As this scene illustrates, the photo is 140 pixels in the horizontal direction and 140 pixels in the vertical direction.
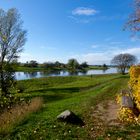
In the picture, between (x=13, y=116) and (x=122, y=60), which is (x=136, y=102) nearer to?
(x=13, y=116)

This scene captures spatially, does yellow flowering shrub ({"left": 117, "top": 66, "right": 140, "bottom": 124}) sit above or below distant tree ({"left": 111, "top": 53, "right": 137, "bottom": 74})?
below

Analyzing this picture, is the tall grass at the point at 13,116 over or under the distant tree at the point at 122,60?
under

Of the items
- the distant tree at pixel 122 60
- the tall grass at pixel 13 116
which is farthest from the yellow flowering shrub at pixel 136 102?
the distant tree at pixel 122 60

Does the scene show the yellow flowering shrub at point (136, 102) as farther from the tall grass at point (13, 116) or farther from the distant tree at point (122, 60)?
the distant tree at point (122, 60)

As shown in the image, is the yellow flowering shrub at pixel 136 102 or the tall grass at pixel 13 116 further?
the yellow flowering shrub at pixel 136 102

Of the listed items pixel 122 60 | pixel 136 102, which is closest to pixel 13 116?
pixel 136 102

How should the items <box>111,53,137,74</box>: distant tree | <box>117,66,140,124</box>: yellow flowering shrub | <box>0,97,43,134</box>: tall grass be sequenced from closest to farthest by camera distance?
<box>0,97,43,134</box>: tall grass → <box>117,66,140,124</box>: yellow flowering shrub → <box>111,53,137,74</box>: distant tree

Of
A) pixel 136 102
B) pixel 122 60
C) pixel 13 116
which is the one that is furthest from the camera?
pixel 122 60

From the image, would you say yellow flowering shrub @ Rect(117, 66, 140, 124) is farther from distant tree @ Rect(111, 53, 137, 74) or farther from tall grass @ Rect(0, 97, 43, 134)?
distant tree @ Rect(111, 53, 137, 74)

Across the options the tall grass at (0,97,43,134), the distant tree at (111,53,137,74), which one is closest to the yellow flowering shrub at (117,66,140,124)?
the tall grass at (0,97,43,134)

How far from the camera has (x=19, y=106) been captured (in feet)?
74.6

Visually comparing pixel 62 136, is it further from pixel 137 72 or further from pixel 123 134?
pixel 137 72

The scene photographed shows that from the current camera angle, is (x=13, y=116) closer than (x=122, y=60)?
Yes

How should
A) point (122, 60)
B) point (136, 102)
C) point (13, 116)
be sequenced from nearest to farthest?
point (136, 102) < point (13, 116) < point (122, 60)
